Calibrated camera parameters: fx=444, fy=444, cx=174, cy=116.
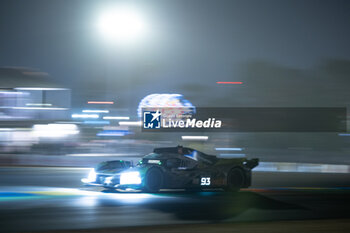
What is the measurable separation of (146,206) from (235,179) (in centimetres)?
416

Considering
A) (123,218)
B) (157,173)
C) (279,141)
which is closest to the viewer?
(123,218)

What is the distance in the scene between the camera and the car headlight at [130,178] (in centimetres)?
1160

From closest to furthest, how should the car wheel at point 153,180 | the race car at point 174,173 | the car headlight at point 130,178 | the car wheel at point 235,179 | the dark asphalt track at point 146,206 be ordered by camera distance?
the dark asphalt track at point 146,206
the car headlight at point 130,178
the race car at point 174,173
the car wheel at point 153,180
the car wheel at point 235,179

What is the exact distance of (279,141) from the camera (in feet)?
190

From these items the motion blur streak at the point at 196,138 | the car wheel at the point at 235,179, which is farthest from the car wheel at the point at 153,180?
the motion blur streak at the point at 196,138

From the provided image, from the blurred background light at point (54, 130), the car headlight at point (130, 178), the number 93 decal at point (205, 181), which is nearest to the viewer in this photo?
the car headlight at point (130, 178)

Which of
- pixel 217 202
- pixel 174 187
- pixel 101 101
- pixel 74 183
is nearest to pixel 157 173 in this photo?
pixel 174 187

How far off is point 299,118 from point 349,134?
6.20 metres

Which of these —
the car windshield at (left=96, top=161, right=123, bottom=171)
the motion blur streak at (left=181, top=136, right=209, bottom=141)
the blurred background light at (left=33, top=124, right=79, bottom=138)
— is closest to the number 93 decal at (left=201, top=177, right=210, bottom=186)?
the car windshield at (left=96, top=161, right=123, bottom=171)

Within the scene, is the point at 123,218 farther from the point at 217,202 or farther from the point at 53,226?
the point at 217,202

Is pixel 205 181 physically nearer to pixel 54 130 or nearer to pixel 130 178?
pixel 130 178

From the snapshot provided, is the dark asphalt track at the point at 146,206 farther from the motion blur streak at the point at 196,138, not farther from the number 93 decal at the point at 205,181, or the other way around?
the motion blur streak at the point at 196,138

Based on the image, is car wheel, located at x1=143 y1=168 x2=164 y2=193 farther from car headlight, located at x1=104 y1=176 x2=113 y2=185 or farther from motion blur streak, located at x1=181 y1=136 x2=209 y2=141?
motion blur streak, located at x1=181 y1=136 x2=209 y2=141

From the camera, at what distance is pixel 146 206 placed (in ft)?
31.6
